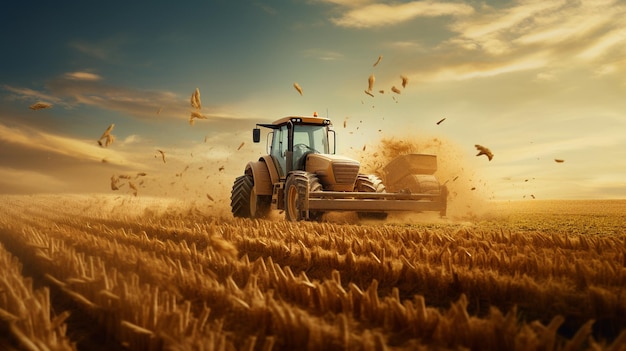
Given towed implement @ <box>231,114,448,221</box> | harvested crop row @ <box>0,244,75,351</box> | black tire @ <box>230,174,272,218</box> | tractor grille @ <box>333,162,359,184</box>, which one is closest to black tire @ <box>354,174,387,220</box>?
towed implement @ <box>231,114,448,221</box>

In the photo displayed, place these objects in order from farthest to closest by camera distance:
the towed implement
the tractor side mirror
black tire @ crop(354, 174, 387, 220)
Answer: the tractor side mirror < black tire @ crop(354, 174, 387, 220) < the towed implement

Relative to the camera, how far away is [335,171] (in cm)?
1245

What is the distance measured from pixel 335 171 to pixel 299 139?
4.99ft

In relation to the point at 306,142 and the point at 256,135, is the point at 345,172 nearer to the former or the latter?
the point at 306,142

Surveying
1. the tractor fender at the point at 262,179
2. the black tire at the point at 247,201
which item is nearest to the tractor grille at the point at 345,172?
the tractor fender at the point at 262,179

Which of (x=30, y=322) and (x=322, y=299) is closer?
(x=30, y=322)

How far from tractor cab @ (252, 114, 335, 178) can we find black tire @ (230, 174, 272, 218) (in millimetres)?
1228

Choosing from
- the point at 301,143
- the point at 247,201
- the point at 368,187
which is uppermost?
the point at 301,143

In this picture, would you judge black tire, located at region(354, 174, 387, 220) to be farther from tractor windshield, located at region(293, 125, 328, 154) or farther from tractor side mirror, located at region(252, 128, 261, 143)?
tractor side mirror, located at region(252, 128, 261, 143)

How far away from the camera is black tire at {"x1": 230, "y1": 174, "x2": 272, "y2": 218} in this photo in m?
14.7

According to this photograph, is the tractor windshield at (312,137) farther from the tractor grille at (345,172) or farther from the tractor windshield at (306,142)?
the tractor grille at (345,172)

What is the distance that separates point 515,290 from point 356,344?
81.9 inches

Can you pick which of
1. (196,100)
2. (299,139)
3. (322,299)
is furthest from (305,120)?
(322,299)

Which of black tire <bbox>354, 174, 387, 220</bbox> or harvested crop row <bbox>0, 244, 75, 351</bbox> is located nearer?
harvested crop row <bbox>0, 244, 75, 351</bbox>
